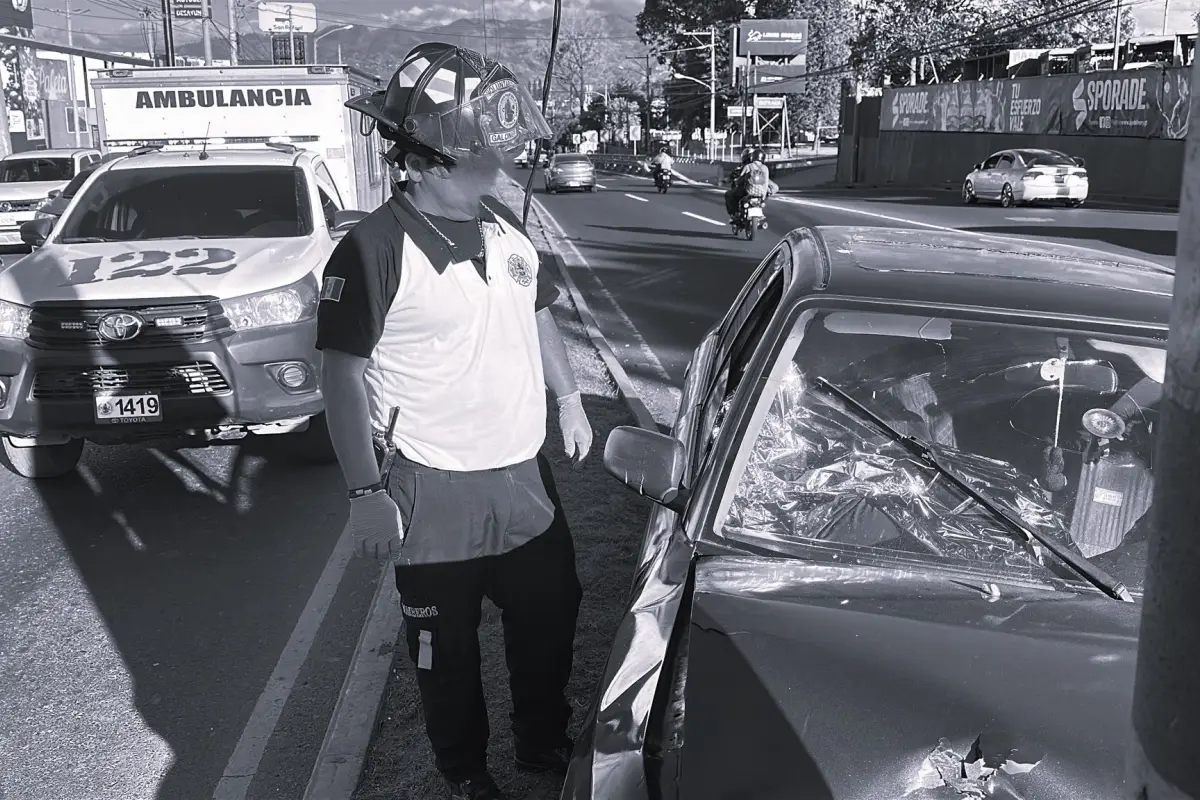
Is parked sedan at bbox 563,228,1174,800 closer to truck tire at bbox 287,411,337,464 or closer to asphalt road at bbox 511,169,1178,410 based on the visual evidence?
truck tire at bbox 287,411,337,464

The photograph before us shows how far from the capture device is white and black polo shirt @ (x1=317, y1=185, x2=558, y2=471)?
9.00 ft

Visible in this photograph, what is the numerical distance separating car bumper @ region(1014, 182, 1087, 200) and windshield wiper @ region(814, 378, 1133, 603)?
28.3 meters

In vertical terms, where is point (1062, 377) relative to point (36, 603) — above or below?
above

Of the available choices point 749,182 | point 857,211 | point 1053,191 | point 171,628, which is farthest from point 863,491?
point 1053,191

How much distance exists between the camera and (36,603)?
4965 millimetres

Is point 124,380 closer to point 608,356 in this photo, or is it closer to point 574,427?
point 574,427

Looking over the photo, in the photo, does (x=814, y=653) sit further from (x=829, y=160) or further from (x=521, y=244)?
(x=829, y=160)

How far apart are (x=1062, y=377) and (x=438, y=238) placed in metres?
1.70

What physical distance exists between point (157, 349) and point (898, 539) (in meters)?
4.42

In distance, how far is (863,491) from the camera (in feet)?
9.80

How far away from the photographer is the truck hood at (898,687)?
194cm

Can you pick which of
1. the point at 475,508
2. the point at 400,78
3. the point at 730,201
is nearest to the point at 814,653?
the point at 475,508

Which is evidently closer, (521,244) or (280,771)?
(521,244)

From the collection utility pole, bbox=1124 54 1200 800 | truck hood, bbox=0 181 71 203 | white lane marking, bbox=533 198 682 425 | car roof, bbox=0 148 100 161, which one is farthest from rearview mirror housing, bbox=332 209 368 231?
car roof, bbox=0 148 100 161
